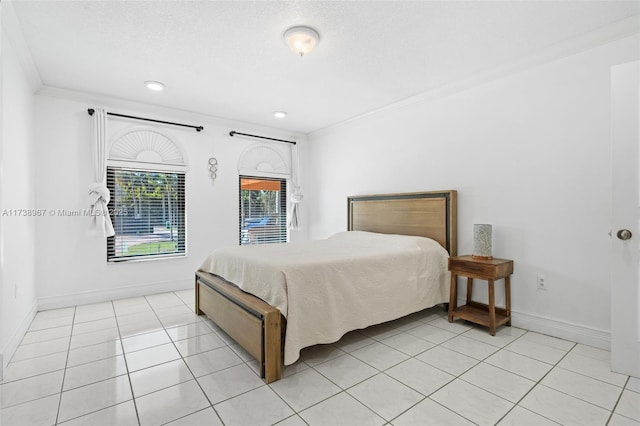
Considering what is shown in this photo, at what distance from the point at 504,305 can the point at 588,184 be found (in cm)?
133

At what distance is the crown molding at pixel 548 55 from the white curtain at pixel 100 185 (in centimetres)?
382

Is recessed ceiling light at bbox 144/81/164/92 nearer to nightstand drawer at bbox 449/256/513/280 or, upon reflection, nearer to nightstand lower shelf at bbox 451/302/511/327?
nightstand drawer at bbox 449/256/513/280

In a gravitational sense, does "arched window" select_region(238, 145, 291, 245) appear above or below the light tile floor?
above

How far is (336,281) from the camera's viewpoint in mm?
2453

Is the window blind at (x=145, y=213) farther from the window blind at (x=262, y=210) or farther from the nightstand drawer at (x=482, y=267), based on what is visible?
the nightstand drawer at (x=482, y=267)

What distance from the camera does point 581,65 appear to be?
→ 8.69 feet

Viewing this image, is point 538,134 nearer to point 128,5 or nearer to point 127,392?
point 128,5

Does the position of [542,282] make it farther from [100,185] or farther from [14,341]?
[100,185]

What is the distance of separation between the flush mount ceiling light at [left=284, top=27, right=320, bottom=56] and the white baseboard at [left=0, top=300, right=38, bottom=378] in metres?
3.08

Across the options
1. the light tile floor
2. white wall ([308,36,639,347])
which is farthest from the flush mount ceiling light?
the light tile floor

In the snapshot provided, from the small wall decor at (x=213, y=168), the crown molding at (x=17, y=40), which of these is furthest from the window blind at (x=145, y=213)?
the crown molding at (x=17, y=40)

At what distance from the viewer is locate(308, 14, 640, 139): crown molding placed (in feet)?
7.91

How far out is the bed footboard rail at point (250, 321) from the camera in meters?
2.08

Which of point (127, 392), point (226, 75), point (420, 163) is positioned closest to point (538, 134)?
point (420, 163)
